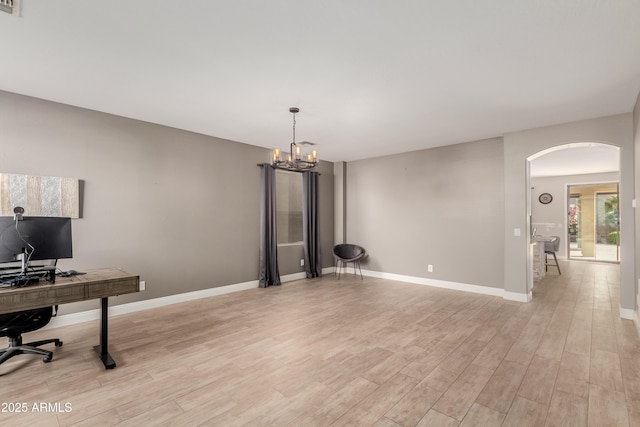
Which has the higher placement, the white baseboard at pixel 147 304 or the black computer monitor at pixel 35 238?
the black computer monitor at pixel 35 238

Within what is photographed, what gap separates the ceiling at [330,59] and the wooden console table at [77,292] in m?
1.95

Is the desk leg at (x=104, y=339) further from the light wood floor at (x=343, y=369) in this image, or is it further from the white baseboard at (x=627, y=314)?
the white baseboard at (x=627, y=314)

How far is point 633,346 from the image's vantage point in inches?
119

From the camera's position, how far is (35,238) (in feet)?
8.75

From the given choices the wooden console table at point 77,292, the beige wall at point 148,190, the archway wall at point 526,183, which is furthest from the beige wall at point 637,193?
the wooden console table at point 77,292

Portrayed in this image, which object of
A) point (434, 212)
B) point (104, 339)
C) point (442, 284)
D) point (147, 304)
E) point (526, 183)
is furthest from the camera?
point (434, 212)

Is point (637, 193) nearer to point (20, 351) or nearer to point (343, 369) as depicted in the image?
point (343, 369)

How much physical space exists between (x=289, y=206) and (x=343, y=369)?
13.7ft

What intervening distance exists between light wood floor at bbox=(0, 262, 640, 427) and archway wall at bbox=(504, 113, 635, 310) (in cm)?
48

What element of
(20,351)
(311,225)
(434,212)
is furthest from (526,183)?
(20,351)

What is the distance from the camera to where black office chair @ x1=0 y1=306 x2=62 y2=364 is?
255 centimetres

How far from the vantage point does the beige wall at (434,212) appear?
512 cm

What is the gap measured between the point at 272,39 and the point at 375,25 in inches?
31.0

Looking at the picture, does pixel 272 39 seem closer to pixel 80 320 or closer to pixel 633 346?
pixel 80 320
